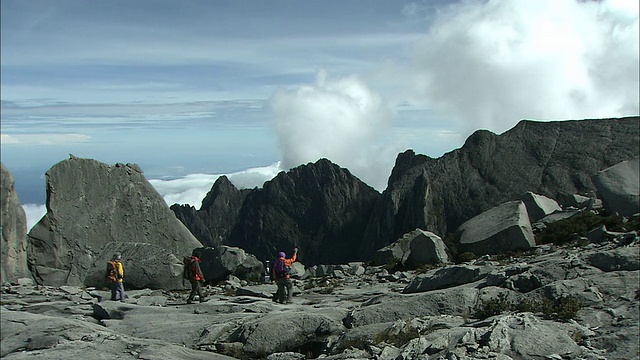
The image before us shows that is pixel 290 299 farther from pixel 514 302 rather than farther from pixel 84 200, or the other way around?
pixel 84 200

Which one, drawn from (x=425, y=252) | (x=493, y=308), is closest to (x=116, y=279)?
(x=493, y=308)

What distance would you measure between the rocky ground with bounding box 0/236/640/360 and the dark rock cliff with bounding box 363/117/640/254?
34045 mm

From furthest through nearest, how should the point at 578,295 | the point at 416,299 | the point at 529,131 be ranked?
the point at 529,131 → the point at 416,299 → the point at 578,295

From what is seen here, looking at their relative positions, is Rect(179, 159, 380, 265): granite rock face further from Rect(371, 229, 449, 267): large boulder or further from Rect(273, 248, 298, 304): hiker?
Rect(273, 248, 298, 304): hiker

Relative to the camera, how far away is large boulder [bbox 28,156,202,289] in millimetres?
29625

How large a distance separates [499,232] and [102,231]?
2262cm

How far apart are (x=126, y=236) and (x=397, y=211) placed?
38335mm

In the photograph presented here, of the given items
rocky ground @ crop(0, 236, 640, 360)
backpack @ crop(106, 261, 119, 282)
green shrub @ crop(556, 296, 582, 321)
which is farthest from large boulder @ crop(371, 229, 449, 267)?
green shrub @ crop(556, 296, 582, 321)

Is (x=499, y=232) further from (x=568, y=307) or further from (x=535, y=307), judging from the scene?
(x=568, y=307)

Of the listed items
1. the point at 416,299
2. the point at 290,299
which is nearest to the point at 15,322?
the point at 290,299

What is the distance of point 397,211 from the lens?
67562mm

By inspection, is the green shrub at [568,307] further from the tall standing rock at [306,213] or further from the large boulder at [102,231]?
the tall standing rock at [306,213]

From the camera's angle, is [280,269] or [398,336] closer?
[398,336]

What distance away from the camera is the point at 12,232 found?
31.2 meters
